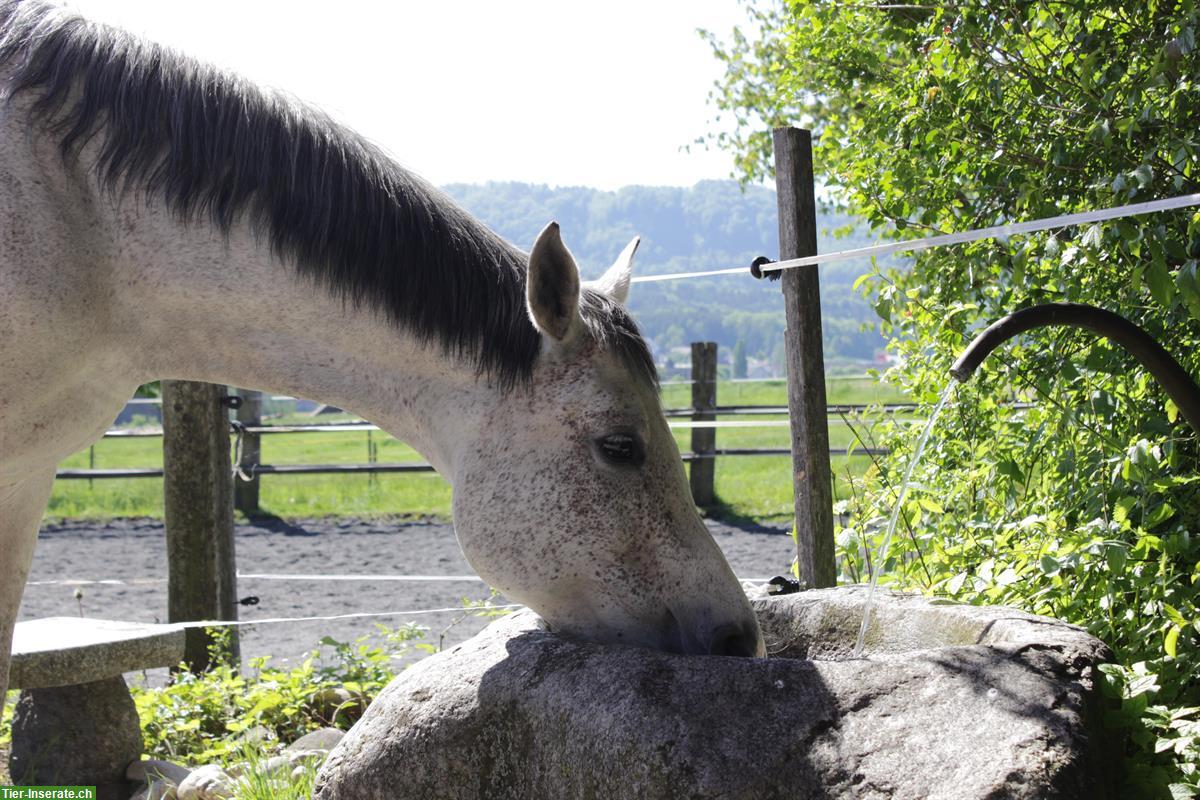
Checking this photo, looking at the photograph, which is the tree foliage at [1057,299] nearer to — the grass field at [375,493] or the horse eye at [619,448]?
the horse eye at [619,448]

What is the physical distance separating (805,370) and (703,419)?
9.45 m

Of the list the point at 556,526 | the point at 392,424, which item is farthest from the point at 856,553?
the point at 392,424

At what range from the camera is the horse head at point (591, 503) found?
2.22 meters

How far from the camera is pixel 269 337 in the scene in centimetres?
237

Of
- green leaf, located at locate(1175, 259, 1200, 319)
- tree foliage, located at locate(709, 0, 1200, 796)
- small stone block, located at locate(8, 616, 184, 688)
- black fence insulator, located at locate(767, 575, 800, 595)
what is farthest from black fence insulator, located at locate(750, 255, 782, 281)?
small stone block, located at locate(8, 616, 184, 688)

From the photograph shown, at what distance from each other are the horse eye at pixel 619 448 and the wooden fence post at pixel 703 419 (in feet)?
32.6

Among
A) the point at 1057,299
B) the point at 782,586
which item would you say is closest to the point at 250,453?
the point at 782,586

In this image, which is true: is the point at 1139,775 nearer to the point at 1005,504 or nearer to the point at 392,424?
the point at 1005,504

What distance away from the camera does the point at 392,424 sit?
2.45 metres

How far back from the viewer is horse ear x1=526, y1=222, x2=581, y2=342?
6.99 ft

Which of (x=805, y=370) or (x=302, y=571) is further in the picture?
(x=302, y=571)

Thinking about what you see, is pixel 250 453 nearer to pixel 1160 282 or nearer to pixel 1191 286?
pixel 1160 282

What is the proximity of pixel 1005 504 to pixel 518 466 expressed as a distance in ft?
4.77

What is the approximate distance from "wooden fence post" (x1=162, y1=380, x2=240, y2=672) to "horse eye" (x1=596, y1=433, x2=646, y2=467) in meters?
3.55
